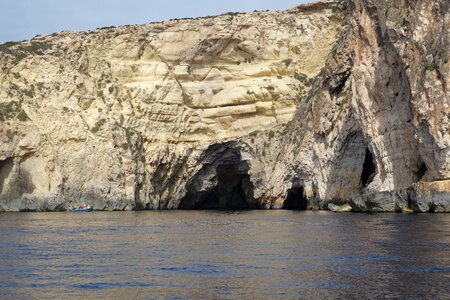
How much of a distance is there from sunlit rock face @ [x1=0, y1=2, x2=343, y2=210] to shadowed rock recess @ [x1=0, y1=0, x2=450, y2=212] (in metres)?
0.16

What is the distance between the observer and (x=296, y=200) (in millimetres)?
99438

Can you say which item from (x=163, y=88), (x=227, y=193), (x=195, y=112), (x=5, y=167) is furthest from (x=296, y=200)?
(x=5, y=167)

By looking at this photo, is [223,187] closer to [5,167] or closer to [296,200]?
[296,200]

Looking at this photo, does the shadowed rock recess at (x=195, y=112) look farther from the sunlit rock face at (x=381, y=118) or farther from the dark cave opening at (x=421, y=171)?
the dark cave opening at (x=421, y=171)

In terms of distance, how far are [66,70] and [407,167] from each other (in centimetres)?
5218

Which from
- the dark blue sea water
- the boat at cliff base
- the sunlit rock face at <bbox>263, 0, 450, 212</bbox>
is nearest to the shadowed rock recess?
the sunlit rock face at <bbox>263, 0, 450, 212</bbox>

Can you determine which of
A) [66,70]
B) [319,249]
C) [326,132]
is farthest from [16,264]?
[66,70]

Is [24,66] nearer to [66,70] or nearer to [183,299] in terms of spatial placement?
[66,70]

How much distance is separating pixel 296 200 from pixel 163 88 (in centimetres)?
2407

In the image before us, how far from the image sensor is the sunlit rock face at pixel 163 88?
9469 cm

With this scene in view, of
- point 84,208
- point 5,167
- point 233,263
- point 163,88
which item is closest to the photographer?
point 233,263

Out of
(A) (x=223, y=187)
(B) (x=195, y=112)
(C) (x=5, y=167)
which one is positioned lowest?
(A) (x=223, y=187)

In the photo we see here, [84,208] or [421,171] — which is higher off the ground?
[421,171]

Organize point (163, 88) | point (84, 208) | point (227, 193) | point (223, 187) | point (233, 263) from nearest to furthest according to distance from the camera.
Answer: point (233, 263)
point (84, 208)
point (163, 88)
point (223, 187)
point (227, 193)
